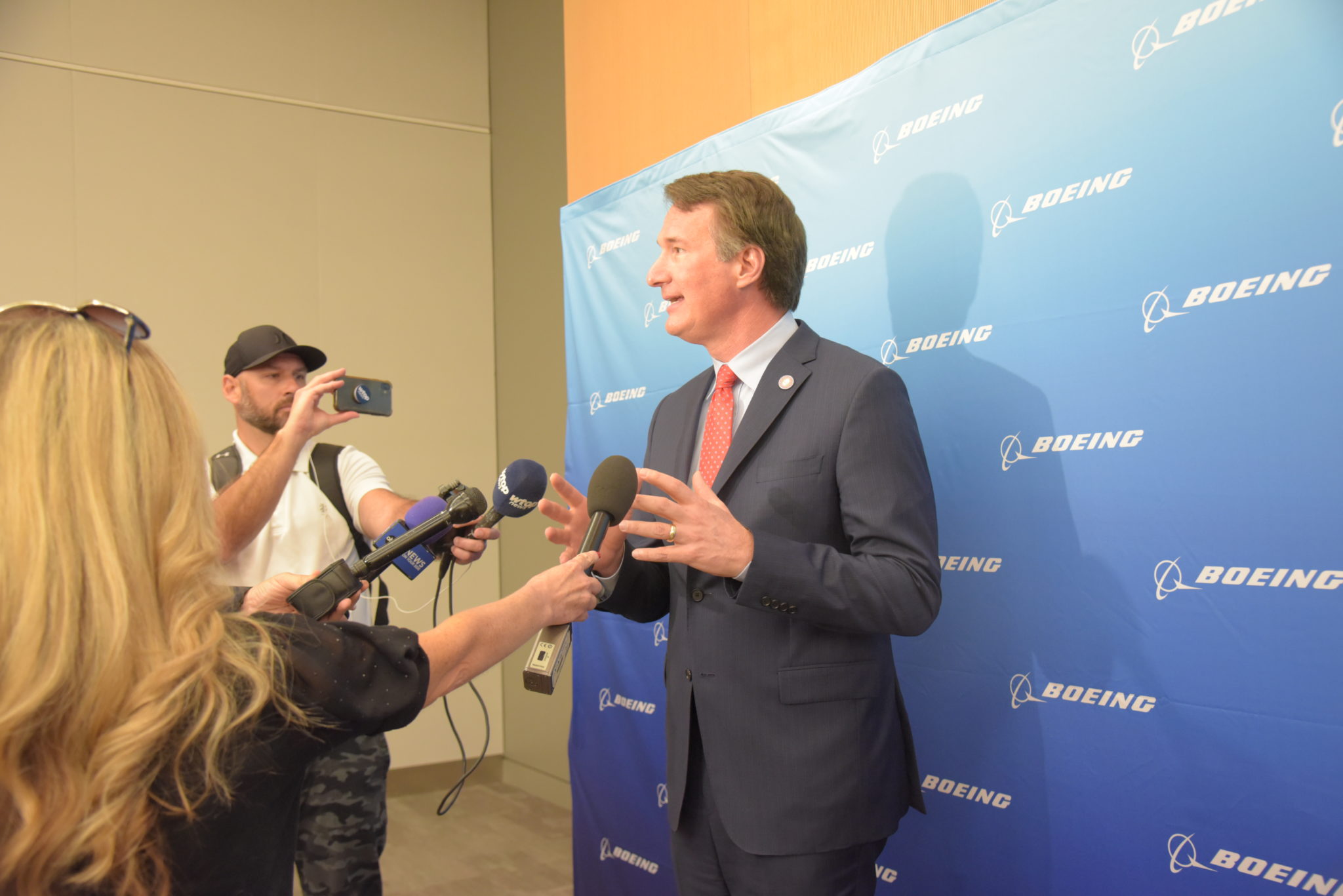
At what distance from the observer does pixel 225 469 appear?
234cm

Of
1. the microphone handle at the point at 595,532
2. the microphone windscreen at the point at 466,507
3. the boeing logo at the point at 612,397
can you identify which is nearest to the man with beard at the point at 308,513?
the microphone windscreen at the point at 466,507

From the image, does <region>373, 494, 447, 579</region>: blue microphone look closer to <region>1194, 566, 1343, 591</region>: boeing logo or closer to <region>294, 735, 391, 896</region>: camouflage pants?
<region>294, 735, 391, 896</region>: camouflage pants

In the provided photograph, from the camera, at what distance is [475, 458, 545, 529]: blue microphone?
5.47 ft

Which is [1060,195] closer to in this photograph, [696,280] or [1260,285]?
[1260,285]

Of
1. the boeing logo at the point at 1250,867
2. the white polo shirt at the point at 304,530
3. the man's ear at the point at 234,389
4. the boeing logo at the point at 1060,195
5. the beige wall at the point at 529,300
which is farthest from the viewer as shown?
the beige wall at the point at 529,300

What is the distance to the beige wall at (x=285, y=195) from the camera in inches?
166

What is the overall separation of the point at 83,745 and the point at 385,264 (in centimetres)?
439

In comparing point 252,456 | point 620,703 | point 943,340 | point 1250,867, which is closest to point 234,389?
point 252,456

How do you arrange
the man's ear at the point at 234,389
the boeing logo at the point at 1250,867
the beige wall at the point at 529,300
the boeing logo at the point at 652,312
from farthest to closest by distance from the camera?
the beige wall at the point at 529,300
the boeing logo at the point at 652,312
the man's ear at the point at 234,389
the boeing logo at the point at 1250,867

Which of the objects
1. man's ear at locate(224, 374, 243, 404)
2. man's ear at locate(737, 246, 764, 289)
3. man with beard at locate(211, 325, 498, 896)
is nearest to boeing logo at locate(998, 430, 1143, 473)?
man's ear at locate(737, 246, 764, 289)

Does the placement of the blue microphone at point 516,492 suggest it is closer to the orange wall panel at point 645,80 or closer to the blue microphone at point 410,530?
the blue microphone at point 410,530

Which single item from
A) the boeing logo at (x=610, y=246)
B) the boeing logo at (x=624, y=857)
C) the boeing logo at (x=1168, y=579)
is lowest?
the boeing logo at (x=624, y=857)

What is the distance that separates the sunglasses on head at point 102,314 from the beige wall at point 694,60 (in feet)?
6.51

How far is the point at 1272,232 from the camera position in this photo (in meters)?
1.63
